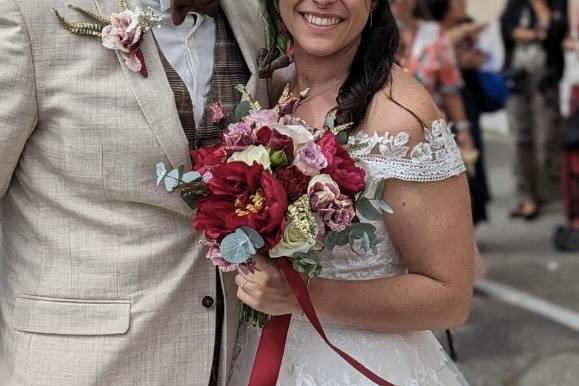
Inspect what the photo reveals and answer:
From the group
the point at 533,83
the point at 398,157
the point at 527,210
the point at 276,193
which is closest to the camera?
the point at 276,193

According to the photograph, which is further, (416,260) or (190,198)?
(416,260)

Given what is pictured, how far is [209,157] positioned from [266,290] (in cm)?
35

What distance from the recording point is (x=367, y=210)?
7.60ft

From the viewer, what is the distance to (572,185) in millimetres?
7613

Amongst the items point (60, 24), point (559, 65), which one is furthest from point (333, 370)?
point (559, 65)

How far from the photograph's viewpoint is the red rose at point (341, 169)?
2.24m

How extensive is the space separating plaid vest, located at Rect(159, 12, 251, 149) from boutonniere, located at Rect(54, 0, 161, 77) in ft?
0.39

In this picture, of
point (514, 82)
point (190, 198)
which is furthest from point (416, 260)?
point (514, 82)

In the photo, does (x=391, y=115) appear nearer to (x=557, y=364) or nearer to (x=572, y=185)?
(x=557, y=364)

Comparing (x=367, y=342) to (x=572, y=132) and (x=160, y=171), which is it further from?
(x=572, y=132)

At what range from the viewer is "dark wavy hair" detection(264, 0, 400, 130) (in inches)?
100

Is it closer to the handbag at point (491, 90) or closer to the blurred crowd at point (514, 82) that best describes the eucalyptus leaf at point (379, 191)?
the blurred crowd at point (514, 82)

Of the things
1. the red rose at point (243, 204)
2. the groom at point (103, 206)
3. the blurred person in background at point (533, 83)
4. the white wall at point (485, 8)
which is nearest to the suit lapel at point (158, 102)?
the groom at point (103, 206)

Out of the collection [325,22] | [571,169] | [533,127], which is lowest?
[533,127]
